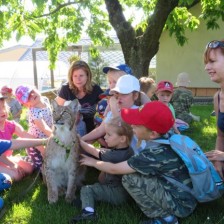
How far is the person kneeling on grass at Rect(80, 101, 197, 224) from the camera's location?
321 cm

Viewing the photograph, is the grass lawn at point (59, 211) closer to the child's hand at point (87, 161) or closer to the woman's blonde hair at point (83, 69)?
the child's hand at point (87, 161)

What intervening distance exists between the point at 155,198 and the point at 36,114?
2.41 metres

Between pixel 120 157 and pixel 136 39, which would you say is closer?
pixel 120 157

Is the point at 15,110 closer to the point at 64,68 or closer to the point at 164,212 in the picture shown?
the point at 164,212

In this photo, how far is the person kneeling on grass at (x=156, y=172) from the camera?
3.21 meters

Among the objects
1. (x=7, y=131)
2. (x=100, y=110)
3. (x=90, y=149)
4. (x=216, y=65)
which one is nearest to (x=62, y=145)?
(x=90, y=149)

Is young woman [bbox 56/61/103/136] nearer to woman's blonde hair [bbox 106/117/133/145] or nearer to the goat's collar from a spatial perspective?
the goat's collar

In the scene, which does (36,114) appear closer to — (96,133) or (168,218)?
(96,133)

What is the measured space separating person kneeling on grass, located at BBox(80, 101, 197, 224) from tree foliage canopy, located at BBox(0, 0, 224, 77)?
4.57m

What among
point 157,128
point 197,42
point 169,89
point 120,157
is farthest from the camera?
point 197,42

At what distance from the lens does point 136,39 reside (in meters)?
8.56

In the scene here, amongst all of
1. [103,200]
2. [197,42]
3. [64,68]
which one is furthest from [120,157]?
[64,68]

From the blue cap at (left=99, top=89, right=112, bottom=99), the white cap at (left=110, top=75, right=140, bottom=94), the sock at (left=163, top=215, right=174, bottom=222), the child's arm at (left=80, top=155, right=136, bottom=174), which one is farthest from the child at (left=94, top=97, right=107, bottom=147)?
the sock at (left=163, top=215, right=174, bottom=222)

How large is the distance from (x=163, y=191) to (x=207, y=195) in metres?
0.46
